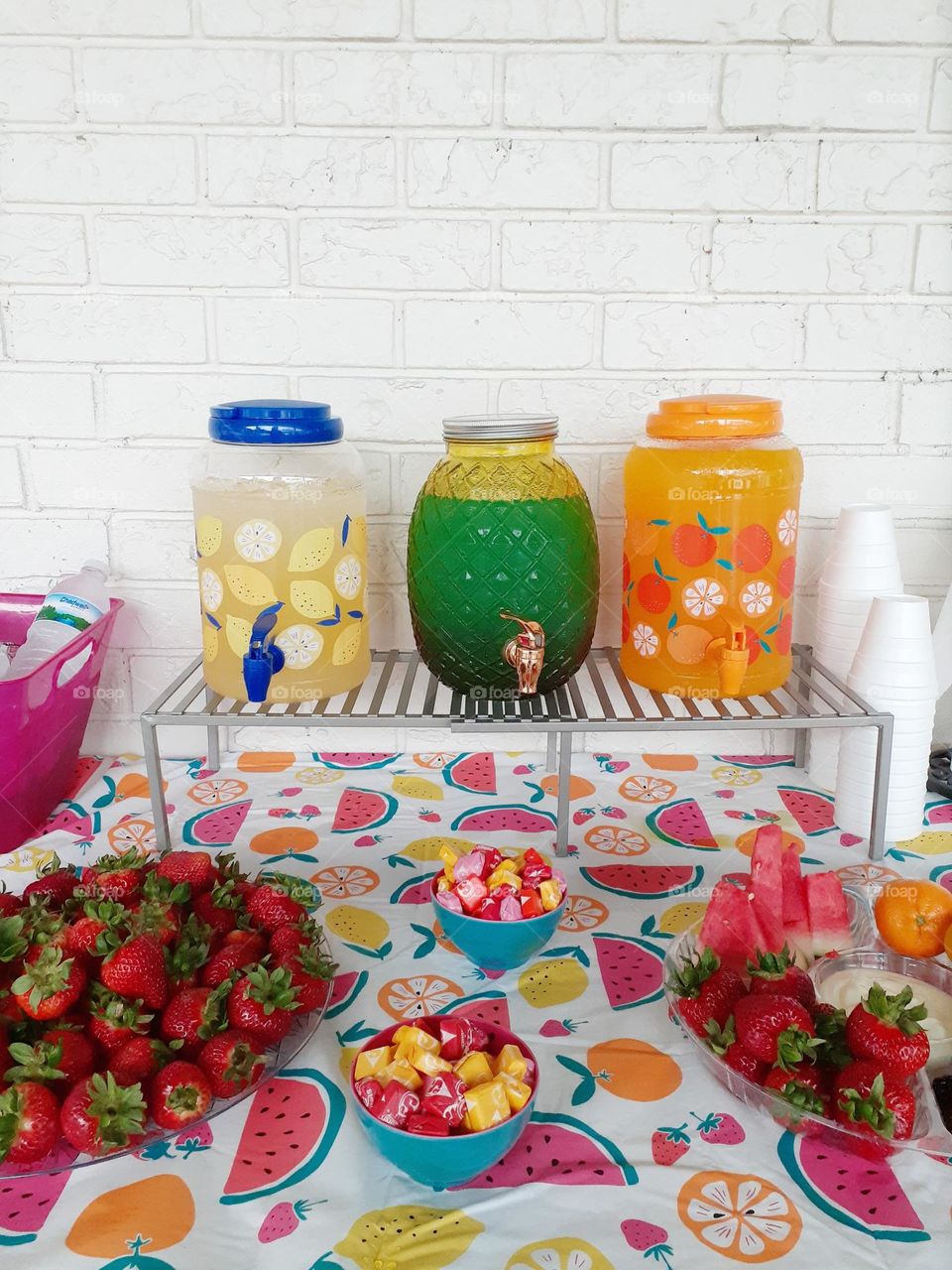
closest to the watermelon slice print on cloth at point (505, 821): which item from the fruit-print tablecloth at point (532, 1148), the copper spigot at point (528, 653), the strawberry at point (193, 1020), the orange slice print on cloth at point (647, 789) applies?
the fruit-print tablecloth at point (532, 1148)

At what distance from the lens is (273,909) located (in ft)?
2.55

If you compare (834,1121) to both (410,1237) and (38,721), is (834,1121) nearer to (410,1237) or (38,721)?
(410,1237)

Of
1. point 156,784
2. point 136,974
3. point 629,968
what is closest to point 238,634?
point 156,784

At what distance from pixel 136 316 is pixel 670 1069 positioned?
3.04 feet

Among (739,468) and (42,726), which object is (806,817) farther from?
(42,726)

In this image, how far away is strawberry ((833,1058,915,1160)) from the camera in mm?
586

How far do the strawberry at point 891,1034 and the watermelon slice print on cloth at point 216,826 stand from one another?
633 mm

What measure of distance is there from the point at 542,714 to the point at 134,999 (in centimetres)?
44

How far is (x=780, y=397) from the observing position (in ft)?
3.68

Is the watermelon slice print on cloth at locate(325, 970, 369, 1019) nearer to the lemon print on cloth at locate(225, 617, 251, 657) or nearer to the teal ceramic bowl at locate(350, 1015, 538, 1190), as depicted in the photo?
the teal ceramic bowl at locate(350, 1015, 538, 1190)

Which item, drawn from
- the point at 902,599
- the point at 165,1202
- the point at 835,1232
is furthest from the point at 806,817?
the point at 165,1202

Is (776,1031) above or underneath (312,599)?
underneath

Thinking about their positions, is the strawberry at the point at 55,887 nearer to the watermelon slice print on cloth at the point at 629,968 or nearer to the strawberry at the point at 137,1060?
the strawberry at the point at 137,1060

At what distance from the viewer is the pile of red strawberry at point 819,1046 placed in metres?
0.60
